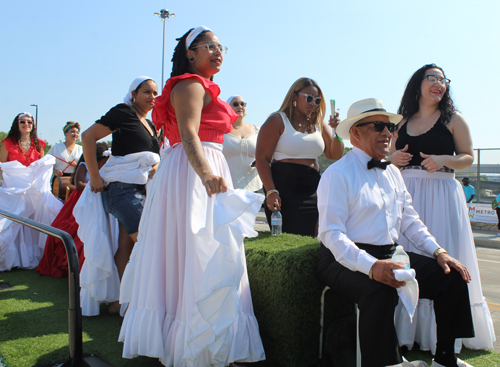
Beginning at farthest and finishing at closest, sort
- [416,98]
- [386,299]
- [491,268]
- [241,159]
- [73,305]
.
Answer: [491,268] → [241,159] → [416,98] → [73,305] → [386,299]

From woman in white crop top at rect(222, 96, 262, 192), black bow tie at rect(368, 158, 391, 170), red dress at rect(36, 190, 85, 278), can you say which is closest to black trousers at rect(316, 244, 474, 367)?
black bow tie at rect(368, 158, 391, 170)

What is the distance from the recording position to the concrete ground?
15.2 ft

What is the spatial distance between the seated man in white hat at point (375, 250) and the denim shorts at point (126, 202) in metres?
1.86

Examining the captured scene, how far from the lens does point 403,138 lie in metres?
3.84

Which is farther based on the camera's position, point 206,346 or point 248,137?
point 248,137

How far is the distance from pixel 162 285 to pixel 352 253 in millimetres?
1234


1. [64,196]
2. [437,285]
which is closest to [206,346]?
[437,285]

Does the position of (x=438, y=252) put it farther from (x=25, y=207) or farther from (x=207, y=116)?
(x=25, y=207)

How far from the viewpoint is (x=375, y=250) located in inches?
107

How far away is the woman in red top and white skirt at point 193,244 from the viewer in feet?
8.06

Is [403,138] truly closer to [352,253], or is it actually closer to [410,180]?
[410,180]

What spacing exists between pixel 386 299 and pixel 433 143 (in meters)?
1.86

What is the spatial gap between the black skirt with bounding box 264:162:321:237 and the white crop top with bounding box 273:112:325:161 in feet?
0.32

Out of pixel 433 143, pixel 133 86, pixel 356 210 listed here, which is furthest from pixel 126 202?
pixel 433 143
